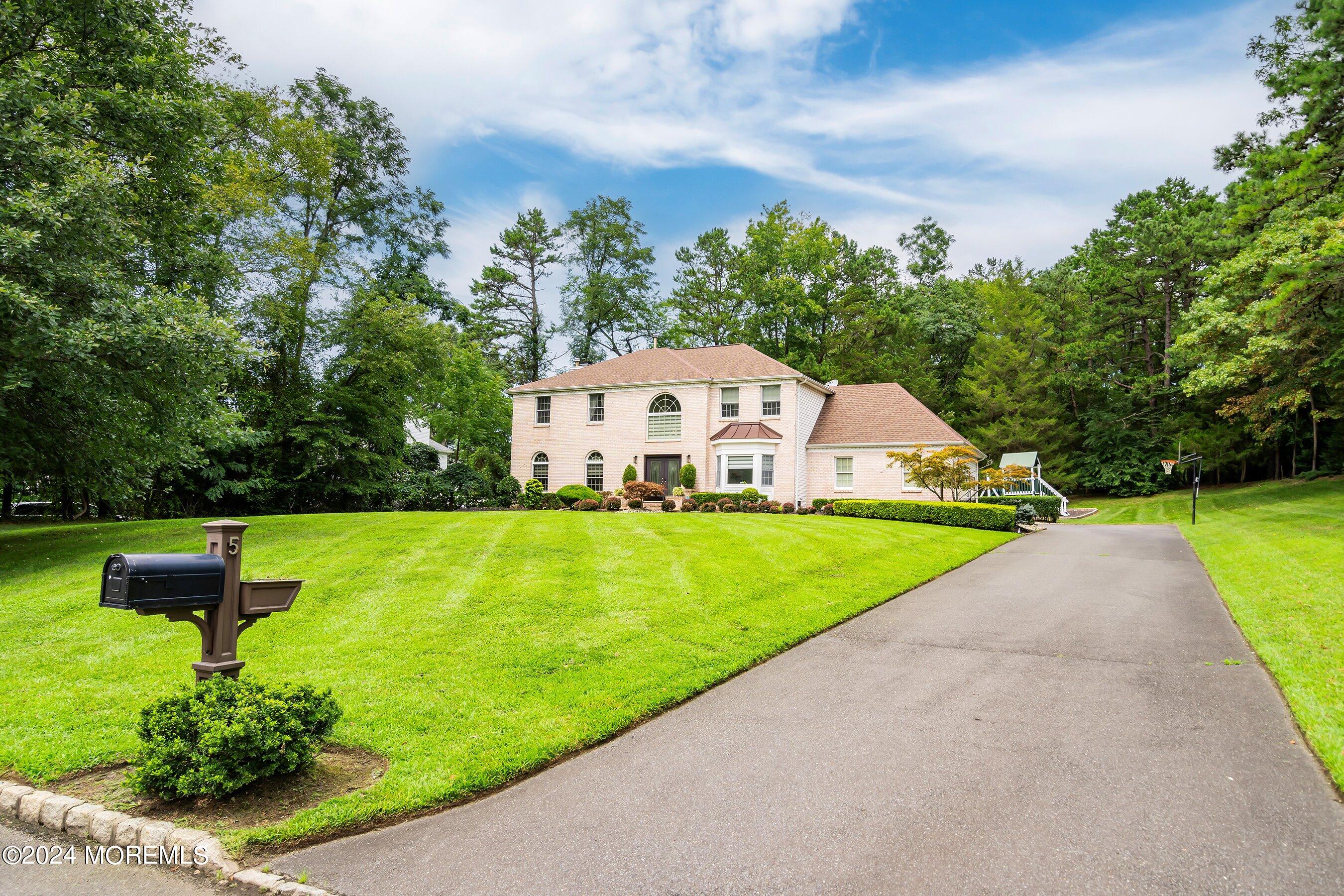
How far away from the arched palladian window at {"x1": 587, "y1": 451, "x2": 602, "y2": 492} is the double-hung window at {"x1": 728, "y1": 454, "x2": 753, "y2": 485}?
21.6ft

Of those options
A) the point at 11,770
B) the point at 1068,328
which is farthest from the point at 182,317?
the point at 1068,328

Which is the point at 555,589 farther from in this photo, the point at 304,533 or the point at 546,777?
the point at 304,533

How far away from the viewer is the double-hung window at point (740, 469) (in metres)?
27.7

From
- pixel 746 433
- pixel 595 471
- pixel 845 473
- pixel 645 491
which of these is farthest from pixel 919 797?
pixel 595 471

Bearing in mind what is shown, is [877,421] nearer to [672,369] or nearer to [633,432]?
[672,369]

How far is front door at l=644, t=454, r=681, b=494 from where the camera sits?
29234 millimetres

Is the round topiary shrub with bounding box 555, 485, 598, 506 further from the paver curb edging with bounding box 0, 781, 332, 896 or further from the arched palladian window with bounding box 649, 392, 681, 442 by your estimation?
the paver curb edging with bounding box 0, 781, 332, 896

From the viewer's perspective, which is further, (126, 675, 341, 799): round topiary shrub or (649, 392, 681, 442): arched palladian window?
(649, 392, 681, 442): arched palladian window

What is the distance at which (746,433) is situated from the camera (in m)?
27.9

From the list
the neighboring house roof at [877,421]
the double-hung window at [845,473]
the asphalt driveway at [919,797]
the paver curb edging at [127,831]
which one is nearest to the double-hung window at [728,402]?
the neighboring house roof at [877,421]

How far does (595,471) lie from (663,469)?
3620mm

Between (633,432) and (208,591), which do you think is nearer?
(208,591)

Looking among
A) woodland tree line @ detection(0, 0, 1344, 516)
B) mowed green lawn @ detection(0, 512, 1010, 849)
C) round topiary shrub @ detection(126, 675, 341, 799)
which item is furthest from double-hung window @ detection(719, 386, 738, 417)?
round topiary shrub @ detection(126, 675, 341, 799)

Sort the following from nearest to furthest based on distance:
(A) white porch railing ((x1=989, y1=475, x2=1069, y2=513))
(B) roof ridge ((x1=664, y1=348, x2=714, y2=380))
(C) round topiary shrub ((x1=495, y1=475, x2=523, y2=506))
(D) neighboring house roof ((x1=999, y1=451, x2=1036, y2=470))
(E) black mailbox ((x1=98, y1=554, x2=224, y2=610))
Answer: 1. (E) black mailbox ((x1=98, y1=554, x2=224, y2=610))
2. (B) roof ridge ((x1=664, y1=348, x2=714, y2=380))
3. (C) round topiary shrub ((x1=495, y1=475, x2=523, y2=506))
4. (A) white porch railing ((x1=989, y1=475, x2=1069, y2=513))
5. (D) neighboring house roof ((x1=999, y1=451, x2=1036, y2=470))
